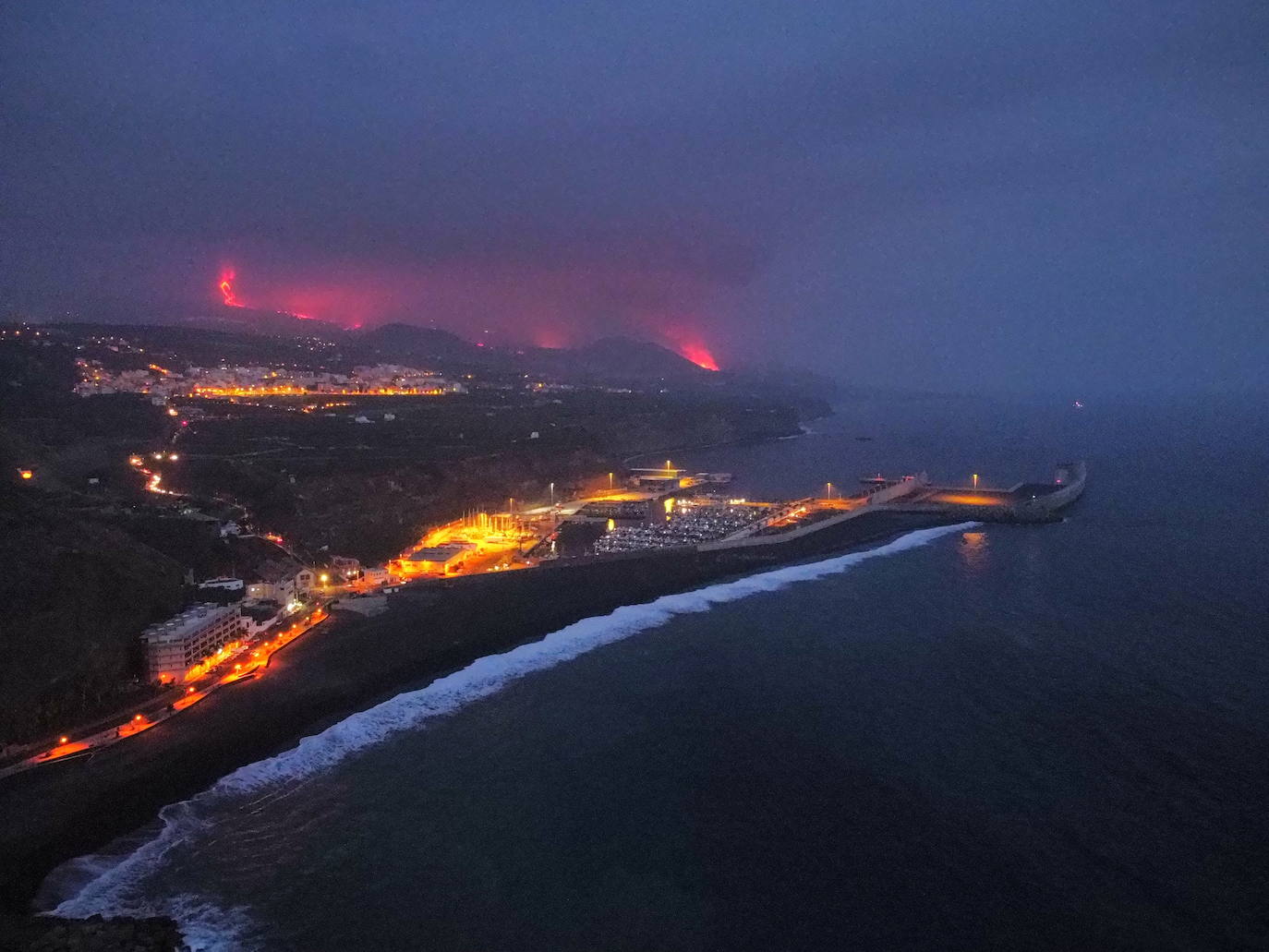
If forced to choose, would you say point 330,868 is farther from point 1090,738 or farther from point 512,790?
point 1090,738

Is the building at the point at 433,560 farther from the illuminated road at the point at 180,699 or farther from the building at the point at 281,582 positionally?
the illuminated road at the point at 180,699

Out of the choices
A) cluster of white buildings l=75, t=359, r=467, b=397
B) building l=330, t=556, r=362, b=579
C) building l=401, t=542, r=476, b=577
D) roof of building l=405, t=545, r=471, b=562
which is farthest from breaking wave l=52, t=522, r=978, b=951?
cluster of white buildings l=75, t=359, r=467, b=397

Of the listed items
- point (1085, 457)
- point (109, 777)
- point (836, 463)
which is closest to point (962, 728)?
point (109, 777)

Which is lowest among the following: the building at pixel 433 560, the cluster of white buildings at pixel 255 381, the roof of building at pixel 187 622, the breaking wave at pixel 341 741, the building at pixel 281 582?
the breaking wave at pixel 341 741

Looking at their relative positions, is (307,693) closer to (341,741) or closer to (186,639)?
(341,741)

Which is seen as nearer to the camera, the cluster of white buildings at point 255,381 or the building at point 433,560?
the building at point 433,560

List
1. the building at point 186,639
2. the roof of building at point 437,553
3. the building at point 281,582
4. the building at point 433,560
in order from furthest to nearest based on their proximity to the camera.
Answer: the roof of building at point 437,553 < the building at point 433,560 < the building at point 281,582 < the building at point 186,639

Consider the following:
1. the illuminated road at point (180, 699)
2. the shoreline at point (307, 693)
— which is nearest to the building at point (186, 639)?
the illuminated road at point (180, 699)

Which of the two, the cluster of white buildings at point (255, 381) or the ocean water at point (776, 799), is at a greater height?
the cluster of white buildings at point (255, 381)
